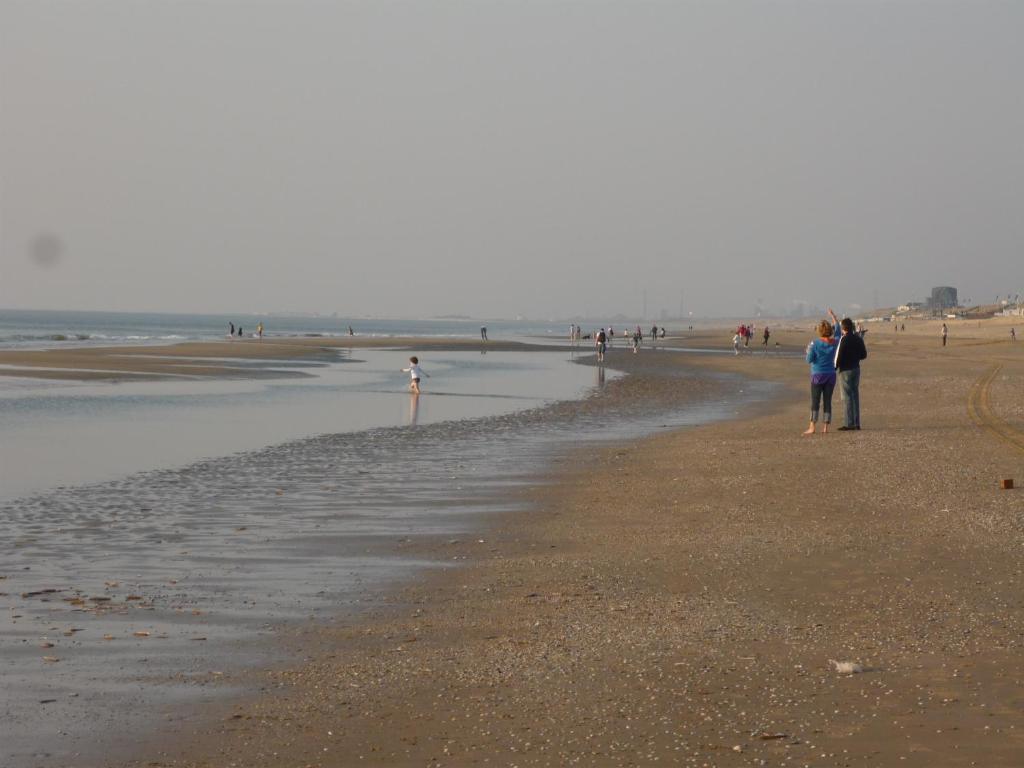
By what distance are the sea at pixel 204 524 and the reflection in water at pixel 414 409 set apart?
0.13 m

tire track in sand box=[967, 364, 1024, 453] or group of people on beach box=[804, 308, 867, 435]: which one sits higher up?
group of people on beach box=[804, 308, 867, 435]

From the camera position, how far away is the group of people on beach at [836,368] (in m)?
20.1

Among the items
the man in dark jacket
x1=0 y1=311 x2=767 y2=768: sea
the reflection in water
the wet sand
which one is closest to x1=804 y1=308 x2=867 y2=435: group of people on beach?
the man in dark jacket

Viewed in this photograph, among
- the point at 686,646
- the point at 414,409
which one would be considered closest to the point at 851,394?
the point at 414,409

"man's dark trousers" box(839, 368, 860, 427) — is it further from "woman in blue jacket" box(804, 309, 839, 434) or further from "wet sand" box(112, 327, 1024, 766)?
"wet sand" box(112, 327, 1024, 766)

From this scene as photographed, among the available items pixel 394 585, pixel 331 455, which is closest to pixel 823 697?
pixel 394 585

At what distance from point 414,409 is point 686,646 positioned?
22.0m

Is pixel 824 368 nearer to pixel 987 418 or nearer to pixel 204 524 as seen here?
pixel 987 418

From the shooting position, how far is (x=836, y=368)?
66.7 feet

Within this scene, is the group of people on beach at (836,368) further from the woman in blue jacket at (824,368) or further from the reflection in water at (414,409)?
the reflection in water at (414,409)

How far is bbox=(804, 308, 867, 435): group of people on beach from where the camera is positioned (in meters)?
20.1

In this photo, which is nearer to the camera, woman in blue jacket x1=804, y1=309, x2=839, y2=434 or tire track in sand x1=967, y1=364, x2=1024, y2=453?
tire track in sand x1=967, y1=364, x2=1024, y2=453

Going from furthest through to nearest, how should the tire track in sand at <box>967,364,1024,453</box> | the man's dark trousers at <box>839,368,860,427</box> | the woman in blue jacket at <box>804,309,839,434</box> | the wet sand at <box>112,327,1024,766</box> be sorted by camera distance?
the woman in blue jacket at <box>804,309,839,434</box> < the man's dark trousers at <box>839,368,860,427</box> < the tire track in sand at <box>967,364,1024,453</box> < the wet sand at <box>112,327,1024,766</box>

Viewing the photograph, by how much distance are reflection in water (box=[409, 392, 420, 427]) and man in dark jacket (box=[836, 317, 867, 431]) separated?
9058mm
